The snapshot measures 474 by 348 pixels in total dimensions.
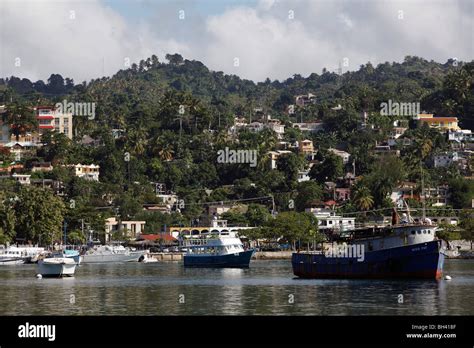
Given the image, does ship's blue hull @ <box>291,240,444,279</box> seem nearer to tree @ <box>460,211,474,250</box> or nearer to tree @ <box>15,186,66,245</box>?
tree @ <box>460,211,474,250</box>

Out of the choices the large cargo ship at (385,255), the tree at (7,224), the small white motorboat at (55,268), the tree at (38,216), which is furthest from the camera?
the tree at (38,216)

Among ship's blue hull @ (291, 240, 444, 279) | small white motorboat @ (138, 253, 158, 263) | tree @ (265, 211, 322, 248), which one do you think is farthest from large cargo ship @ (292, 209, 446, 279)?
tree @ (265, 211, 322, 248)

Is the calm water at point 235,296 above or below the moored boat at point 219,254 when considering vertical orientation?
below

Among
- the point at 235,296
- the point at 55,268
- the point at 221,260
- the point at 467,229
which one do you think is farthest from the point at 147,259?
the point at 235,296

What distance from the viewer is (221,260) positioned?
13675cm

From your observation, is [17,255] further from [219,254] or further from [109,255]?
[219,254]

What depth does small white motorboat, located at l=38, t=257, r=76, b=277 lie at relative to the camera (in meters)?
110

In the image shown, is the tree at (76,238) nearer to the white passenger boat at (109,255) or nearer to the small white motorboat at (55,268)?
the white passenger boat at (109,255)

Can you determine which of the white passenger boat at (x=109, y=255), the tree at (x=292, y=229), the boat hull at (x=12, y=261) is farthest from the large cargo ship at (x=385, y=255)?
the tree at (x=292, y=229)

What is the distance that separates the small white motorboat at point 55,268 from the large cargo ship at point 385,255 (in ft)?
83.5

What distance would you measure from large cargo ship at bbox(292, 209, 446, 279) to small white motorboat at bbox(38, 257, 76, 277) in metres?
25.5

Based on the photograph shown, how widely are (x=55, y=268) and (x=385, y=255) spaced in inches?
1407

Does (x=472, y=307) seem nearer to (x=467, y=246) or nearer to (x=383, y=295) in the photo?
(x=383, y=295)

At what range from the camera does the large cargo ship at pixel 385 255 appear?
90375 millimetres
